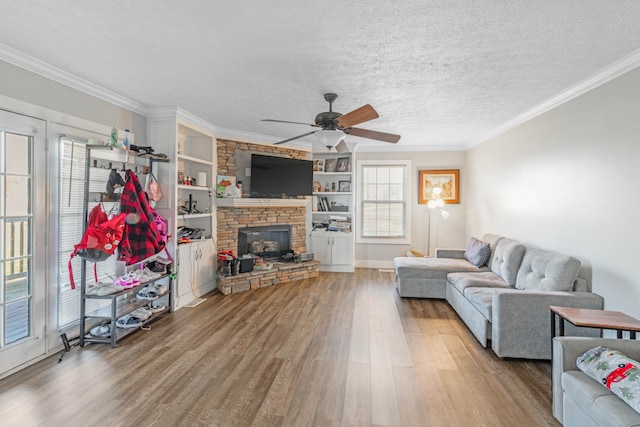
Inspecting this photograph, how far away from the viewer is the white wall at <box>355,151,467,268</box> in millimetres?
6215

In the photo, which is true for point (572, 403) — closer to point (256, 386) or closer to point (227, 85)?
point (256, 386)

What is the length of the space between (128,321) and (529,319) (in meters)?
3.92

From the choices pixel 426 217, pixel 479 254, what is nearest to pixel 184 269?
pixel 479 254

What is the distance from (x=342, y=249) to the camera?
5996 mm

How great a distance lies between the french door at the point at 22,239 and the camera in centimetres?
247

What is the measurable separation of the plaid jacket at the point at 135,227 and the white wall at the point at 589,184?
443 centimetres

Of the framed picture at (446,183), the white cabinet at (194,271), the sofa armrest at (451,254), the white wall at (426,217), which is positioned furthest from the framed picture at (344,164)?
the white cabinet at (194,271)

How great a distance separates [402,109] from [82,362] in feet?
13.7

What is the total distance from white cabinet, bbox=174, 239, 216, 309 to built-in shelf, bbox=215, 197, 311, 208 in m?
0.65

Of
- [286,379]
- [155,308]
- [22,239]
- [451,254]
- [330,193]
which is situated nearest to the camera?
[286,379]

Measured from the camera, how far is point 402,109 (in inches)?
150

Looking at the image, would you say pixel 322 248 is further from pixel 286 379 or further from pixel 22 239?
pixel 22 239

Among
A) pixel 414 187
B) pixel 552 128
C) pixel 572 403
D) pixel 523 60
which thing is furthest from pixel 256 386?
pixel 414 187

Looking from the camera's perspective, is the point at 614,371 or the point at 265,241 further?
the point at 265,241
